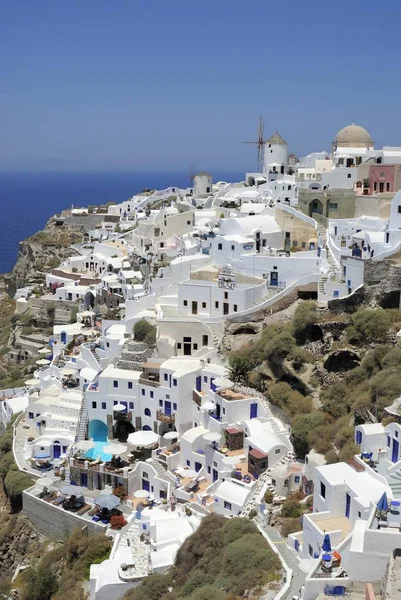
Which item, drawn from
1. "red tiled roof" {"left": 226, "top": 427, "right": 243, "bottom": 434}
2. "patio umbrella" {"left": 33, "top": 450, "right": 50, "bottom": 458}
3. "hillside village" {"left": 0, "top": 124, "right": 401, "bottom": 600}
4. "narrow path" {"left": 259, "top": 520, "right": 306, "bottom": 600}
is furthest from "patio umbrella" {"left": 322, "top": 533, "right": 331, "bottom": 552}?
"patio umbrella" {"left": 33, "top": 450, "right": 50, "bottom": 458}

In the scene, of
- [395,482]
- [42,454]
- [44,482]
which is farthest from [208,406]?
[395,482]

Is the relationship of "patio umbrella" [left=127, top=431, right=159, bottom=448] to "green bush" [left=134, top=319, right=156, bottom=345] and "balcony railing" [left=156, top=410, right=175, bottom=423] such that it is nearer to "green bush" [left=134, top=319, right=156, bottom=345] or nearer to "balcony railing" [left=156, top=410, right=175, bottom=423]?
"balcony railing" [left=156, top=410, right=175, bottom=423]

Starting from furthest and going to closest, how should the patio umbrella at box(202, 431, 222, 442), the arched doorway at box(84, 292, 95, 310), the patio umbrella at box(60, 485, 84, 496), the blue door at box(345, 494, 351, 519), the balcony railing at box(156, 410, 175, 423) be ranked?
1. the arched doorway at box(84, 292, 95, 310)
2. the balcony railing at box(156, 410, 175, 423)
3. the patio umbrella at box(60, 485, 84, 496)
4. the patio umbrella at box(202, 431, 222, 442)
5. the blue door at box(345, 494, 351, 519)

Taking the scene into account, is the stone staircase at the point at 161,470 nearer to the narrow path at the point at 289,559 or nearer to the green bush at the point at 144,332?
the narrow path at the point at 289,559

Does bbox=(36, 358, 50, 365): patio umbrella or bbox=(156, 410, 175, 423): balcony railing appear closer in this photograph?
bbox=(156, 410, 175, 423): balcony railing

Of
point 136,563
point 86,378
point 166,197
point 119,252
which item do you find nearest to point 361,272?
point 86,378

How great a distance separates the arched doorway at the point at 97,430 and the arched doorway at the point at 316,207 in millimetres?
18849

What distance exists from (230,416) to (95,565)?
25.7 feet

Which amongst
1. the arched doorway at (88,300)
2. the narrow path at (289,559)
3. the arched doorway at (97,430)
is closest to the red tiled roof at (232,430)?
the narrow path at (289,559)

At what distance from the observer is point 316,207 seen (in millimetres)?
40750

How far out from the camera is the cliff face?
60409 millimetres

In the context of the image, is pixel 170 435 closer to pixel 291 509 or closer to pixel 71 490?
pixel 71 490

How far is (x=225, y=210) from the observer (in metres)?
48.0

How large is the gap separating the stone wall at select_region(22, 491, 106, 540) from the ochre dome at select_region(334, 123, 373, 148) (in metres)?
34.8
